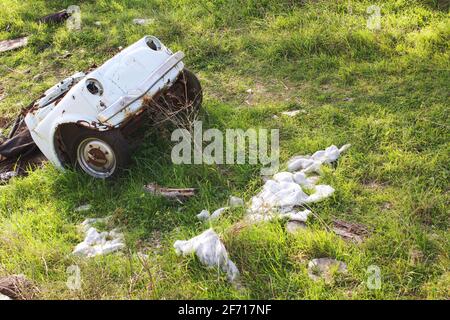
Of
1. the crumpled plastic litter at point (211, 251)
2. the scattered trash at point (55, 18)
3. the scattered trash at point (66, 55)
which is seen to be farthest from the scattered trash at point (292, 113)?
the scattered trash at point (55, 18)

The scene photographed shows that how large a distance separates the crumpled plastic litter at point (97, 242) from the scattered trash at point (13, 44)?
15.7ft

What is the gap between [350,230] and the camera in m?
3.88

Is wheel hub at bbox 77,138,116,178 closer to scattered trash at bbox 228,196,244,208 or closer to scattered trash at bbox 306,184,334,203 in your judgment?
scattered trash at bbox 228,196,244,208

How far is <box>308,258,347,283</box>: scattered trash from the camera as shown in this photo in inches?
137

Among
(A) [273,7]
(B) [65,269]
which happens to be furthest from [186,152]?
(A) [273,7]

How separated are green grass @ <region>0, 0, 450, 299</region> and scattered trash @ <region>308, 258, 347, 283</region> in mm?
59

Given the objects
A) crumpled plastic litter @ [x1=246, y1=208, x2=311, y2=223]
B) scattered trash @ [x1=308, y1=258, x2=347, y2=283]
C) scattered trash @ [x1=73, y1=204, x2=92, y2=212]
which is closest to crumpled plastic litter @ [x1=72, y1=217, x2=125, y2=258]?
scattered trash @ [x1=73, y1=204, x2=92, y2=212]

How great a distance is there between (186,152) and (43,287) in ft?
6.00

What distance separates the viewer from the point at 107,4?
28.6 feet

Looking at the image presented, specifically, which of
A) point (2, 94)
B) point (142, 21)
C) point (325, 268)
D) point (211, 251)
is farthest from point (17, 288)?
point (142, 21)

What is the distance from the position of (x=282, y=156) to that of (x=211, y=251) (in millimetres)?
1557

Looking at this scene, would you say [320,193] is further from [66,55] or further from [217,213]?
[66,55]

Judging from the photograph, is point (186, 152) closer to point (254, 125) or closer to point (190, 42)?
point (254, 125)
